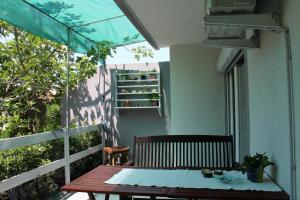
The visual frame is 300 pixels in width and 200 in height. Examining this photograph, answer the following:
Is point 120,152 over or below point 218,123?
below

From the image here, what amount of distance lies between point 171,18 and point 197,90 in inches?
70.9

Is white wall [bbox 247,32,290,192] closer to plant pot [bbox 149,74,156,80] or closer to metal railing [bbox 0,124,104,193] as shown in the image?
metal railing [bbox 0,124,104,193]

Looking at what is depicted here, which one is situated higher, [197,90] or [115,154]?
[197,90]

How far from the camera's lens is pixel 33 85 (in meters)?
5.42

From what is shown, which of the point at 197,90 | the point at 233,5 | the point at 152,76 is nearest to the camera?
the point at 233,5

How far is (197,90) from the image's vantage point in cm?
516

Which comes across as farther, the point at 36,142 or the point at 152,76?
the point at 152,76

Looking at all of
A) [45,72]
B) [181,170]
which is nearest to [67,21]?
[45,72]

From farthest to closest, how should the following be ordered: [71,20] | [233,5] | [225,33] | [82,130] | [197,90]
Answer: [82,130]
[197,90]
[71,20]
[225,33]
[233,5]

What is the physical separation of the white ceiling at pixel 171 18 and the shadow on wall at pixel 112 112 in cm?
180

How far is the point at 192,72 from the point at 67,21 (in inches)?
85.6

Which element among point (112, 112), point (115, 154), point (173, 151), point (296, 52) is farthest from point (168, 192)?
point (112, 112)

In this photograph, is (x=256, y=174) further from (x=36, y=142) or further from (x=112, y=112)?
(x=112, y=112)

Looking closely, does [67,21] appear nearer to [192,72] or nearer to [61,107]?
[192,72]
